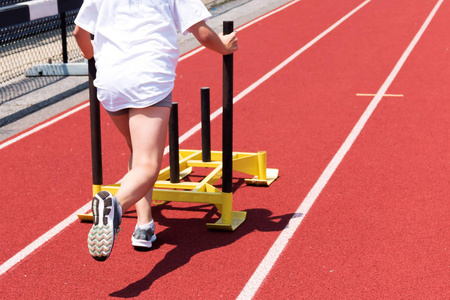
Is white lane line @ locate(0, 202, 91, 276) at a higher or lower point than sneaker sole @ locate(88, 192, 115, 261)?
lower

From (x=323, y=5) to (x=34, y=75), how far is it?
10.0 meters

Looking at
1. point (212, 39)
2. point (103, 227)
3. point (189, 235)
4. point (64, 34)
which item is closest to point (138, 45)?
point (212, 39)

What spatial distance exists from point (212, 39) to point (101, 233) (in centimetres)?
139

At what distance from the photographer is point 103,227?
13.4 ft

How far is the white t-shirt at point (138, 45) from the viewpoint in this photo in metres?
4.36

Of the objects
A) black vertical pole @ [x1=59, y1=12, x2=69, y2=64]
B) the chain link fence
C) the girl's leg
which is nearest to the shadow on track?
the girl's leg

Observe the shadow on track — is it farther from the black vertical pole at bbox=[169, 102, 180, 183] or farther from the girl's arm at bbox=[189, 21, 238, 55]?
the girl's arm at bbox=[189, 21, 238, 55]

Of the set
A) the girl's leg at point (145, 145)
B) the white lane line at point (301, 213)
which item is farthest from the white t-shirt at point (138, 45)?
the white lane line at point (301, 213)

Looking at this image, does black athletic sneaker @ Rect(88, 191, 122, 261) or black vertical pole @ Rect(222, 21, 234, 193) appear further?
black vertical pole @ Rect(222, 21, 234, 193)

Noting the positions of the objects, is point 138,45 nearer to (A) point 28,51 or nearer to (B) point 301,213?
(B) point 301,213

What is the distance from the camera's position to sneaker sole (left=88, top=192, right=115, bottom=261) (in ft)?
13.3

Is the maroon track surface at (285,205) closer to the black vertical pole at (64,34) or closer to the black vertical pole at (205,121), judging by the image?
the black vertical pole at (205,121)

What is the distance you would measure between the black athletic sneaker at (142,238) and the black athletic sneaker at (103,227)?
2.63 ft

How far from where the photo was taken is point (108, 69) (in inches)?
175
